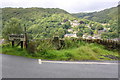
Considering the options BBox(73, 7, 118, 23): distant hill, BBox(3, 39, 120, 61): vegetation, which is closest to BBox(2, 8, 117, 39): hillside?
BBox(3, 39, 120, 61): vegetation

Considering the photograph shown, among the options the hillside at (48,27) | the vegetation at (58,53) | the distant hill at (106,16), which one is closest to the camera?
the vegetation at (58,53)

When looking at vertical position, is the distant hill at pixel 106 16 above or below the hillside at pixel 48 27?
above

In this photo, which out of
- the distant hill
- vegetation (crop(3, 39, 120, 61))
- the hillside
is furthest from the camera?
the distant hill

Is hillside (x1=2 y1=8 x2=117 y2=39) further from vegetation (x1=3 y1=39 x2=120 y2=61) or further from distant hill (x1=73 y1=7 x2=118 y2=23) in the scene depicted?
distant hill (x1=73 y1=7 x2=118 y2=23)

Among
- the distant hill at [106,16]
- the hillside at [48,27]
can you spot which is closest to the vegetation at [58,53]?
the hillside at [48,27]

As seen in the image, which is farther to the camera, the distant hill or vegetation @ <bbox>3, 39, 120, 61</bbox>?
the distant hill

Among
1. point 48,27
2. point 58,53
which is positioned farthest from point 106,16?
point 58,53

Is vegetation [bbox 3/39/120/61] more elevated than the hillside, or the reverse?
the hillside

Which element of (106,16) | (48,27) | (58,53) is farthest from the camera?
(106,16)

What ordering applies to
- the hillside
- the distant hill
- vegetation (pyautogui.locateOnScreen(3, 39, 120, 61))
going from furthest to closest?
the distant hill, the hillside, vegetation (pyautogui.locateOnScreen(3, 39, 120, 61))

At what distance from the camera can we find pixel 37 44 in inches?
216

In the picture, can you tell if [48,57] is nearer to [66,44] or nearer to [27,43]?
[27,43]

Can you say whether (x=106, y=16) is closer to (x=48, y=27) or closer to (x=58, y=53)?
(x=48, y=27)

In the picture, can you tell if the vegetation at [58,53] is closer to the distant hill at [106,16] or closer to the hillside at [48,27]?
the hillside at [48,27]
